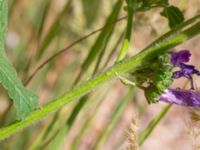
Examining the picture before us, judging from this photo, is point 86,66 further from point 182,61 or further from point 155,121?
point 182,61

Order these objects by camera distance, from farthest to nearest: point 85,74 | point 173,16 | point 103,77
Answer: point 85,74, point 173,16, point 103,77

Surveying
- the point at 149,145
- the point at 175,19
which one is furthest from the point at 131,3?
the point at 149,145

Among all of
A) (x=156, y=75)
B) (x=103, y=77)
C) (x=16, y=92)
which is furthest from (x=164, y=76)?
(x=16, y=92)

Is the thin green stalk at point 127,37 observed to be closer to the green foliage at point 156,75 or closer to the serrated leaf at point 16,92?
the green foliage at point 156,75

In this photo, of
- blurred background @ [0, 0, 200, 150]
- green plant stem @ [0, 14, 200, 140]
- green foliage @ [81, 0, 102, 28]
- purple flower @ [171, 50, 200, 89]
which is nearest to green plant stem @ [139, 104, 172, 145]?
blurred background @ [0, 0, 200, 150]

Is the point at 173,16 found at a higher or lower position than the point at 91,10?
higher

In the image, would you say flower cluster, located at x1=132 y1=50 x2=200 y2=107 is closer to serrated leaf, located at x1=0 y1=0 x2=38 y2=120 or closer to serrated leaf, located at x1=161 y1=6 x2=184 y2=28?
serrated leaf, located at x1=161 y1=6 x2=184 y2=28

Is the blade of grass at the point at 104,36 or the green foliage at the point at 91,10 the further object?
the green foliage at the point at 91,10

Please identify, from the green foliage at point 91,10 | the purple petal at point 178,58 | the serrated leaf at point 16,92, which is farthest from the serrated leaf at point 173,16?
the green foliage at point 91,10
